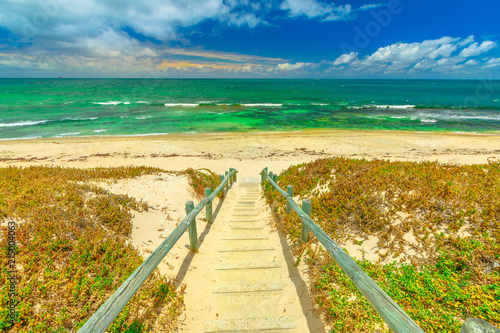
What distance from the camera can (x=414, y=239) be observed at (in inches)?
182

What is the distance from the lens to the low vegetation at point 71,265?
2.97 metres

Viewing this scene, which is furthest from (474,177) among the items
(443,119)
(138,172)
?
(443,119)

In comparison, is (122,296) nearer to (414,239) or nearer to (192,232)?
(192,232)

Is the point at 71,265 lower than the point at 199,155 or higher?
higher

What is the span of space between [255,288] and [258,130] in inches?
995

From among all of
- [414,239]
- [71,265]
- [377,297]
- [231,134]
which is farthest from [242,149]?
[377,297]

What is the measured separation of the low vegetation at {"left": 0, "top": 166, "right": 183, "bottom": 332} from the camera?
2971 mm

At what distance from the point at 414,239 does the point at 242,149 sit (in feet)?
56.1

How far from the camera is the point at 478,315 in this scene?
3.07 metres

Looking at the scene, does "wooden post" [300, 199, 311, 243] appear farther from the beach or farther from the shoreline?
the shoreline

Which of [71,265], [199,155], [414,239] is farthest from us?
[199,155]

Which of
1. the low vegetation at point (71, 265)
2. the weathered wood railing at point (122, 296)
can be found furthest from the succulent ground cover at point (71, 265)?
the weathered wood railing at point (122, 296)

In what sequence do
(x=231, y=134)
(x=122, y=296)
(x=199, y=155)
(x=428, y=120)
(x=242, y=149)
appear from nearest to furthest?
(x=122, y=296)
(x=199, y=155)
(x=242, y=149)
(x=231, y=134)
(x=428, y=120)

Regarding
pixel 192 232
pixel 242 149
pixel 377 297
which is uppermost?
pixel 377 297
